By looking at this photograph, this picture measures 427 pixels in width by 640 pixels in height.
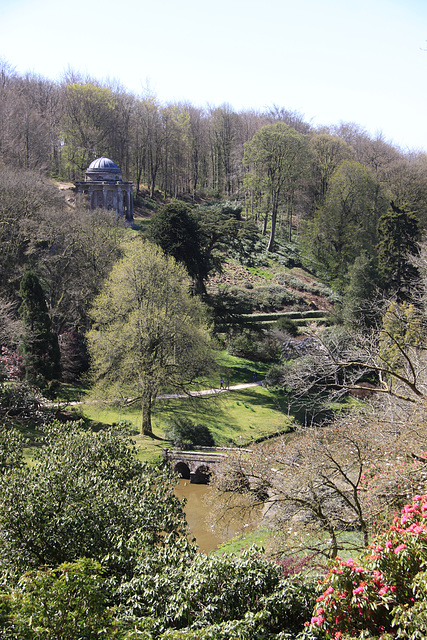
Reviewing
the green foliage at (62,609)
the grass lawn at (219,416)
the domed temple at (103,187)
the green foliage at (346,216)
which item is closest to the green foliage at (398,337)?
the grass lawn at (219,416)

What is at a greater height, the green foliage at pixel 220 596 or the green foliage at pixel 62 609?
the green foliage at pixel 62 609

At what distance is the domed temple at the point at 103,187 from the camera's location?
44.9 meters

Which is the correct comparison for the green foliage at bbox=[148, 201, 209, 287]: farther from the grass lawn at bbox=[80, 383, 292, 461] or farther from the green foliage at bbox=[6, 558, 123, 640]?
the green foliage at bbox=[6, 558, 123, 640]

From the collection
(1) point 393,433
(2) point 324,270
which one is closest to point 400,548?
(1) point 393,433

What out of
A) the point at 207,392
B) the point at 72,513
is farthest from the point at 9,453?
the point at 207,392

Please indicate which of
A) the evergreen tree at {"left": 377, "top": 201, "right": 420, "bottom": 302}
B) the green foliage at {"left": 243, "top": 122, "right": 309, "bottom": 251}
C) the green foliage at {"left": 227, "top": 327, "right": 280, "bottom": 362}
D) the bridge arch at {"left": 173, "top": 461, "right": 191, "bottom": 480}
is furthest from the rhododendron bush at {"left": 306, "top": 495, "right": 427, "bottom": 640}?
the green foliage at {"left": 243, "top": 122, "right": 309, "bottom": 251}

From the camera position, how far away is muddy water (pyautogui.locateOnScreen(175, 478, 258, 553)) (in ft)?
51.9

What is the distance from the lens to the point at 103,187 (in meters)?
45.2

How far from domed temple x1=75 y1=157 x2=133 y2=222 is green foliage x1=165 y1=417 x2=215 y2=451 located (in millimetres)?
26750

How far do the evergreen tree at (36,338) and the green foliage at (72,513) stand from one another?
13937mm

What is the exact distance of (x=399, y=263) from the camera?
121 feet

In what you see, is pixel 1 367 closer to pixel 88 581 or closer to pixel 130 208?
pixel 88 581

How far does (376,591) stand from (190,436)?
1790cm

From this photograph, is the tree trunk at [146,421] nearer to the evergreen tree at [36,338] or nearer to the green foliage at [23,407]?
the green foliage at [23,407]
